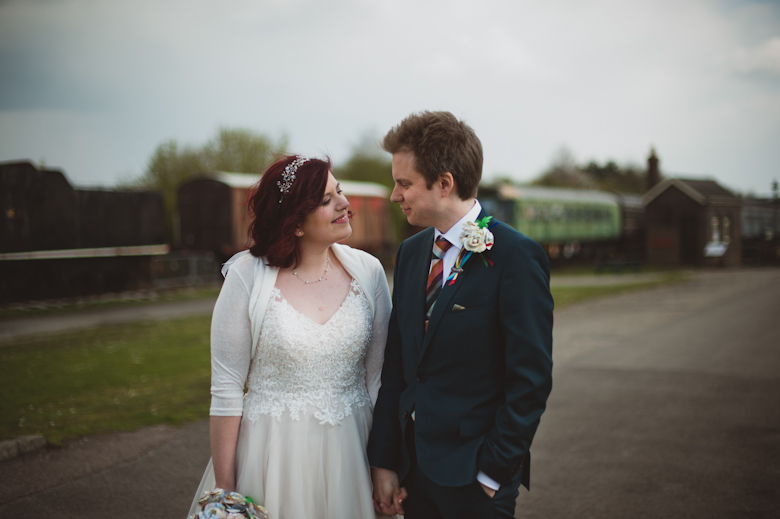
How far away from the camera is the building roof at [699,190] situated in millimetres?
31578

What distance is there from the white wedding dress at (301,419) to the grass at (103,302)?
14.1 m

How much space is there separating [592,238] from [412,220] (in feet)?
120

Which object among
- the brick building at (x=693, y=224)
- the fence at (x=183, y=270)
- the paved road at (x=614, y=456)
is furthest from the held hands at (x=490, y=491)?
the brick building at (x=693, y=224)

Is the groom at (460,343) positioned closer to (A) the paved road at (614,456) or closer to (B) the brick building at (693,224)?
(A) the paved road at (614,456)

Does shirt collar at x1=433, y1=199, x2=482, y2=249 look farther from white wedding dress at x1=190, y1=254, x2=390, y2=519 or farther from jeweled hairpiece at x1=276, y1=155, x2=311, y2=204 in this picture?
jeweled hairpiece at x1=276, y1=155, x2=311, y2=204

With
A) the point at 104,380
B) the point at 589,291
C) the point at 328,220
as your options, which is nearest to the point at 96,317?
the point at 104,380

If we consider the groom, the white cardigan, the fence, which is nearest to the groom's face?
the groom

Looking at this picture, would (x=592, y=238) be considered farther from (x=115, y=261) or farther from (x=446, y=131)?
(x=446, y=131)

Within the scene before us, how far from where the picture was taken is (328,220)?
8.20 ft

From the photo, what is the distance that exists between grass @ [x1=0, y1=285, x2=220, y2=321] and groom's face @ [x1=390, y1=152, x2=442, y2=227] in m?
14.7

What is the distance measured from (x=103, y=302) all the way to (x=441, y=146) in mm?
16896

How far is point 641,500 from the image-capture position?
401 centimetres

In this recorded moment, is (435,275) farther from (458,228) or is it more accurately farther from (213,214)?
(213,214)

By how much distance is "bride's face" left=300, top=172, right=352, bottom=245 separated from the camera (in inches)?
98.0
